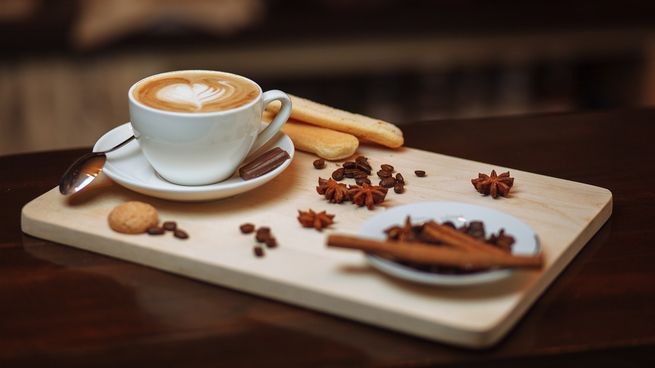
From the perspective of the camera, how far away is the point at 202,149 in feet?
4.13

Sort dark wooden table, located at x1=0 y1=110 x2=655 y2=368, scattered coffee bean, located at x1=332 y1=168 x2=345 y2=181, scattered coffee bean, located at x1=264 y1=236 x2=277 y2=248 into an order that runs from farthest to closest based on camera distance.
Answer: scattered coffee bean, located at x1=332 y1=168 x2=345 y2=181
scattered coffee bean, located at x1=264 y1=236 x2=277 y2=248
dark wooden table, located at x1=0 y1=110 x2=655 y2=368

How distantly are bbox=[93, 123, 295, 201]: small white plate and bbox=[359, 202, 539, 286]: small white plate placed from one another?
0.68 feet

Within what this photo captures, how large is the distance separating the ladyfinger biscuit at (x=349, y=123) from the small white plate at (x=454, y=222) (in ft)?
0.95

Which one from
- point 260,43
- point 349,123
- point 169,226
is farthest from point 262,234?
point 260,43

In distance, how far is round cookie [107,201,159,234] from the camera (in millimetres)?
1181

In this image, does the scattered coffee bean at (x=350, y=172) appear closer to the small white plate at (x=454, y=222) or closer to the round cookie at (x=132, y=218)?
the small white plate at (x=454, y=222)

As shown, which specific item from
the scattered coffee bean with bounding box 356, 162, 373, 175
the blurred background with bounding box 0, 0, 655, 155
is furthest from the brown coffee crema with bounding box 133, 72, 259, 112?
the blurred background with bounding box 0, 0, 655, 155

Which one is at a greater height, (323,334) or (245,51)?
(323,334)

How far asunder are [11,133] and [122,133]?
5.03 feet

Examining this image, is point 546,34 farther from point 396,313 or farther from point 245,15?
point 396,313

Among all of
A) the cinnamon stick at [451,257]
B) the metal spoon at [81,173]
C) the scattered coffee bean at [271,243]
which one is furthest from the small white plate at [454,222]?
the metal spoon at [81,173]

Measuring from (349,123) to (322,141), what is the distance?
0.07 m

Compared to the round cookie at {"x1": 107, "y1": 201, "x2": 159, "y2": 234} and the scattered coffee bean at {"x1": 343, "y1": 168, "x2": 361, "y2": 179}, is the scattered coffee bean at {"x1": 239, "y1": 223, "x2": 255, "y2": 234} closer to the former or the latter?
the round cookie at {"x1": 107, "y1": 201, "x2": 159, "y2": 234}

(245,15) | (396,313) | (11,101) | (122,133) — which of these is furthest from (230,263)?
(11,101)
